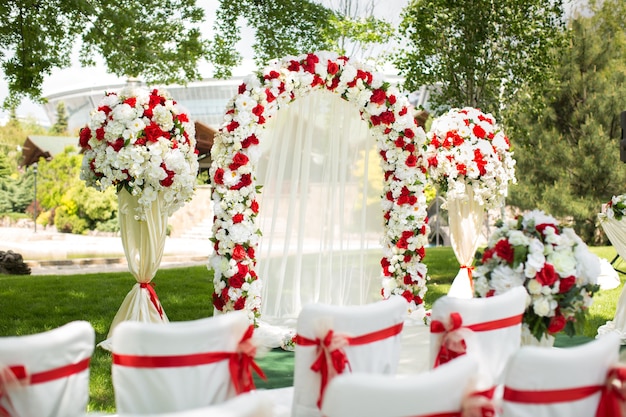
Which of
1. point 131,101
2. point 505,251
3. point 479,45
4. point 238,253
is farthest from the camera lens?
point 479,45

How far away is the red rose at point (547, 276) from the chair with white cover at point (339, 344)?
81 cm

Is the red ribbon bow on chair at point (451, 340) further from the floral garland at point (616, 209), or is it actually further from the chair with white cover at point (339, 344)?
the floral garland at point (616, 209)

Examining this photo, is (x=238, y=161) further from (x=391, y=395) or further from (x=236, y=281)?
(x=391, y=395)

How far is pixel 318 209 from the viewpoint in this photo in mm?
7289

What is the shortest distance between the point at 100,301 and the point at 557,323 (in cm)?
700

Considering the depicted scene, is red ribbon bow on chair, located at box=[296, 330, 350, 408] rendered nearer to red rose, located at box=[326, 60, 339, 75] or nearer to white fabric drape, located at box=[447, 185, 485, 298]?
red rose, located at box=[326, 60, 339, 75]

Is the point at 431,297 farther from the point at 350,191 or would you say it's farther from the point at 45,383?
the point at 45,383

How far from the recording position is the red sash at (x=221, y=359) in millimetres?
2670

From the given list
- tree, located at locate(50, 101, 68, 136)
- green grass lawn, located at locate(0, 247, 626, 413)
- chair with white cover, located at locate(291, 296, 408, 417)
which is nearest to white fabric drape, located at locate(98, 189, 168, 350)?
green grass lawn, located at locate(0, 247, 626, 413)

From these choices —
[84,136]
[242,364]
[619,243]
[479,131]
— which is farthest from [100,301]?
[242,364]

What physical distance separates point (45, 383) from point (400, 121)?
499 cm

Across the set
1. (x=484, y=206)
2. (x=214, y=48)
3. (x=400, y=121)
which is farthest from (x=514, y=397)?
(x=214, y=48)

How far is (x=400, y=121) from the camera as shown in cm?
679

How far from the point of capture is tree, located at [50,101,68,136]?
51338mm
